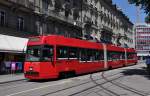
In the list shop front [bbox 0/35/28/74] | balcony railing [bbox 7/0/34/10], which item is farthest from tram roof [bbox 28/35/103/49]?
balcony railing [bbox 7/0/34/10]

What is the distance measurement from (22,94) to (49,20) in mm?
26068

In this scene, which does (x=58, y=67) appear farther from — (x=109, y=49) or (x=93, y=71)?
(x=109, y=49)

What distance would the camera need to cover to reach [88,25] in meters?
56.2

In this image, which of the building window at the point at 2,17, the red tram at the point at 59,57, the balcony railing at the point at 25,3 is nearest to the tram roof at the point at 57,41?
the red tram at the point at 59,57

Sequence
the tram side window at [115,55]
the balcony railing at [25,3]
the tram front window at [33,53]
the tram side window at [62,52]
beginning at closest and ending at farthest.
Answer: the tram front window at [33,53], the tram side window at [62,52], the balcony railing at [25,3], the tram side window at [115,55]

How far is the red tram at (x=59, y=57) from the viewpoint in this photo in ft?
69.2

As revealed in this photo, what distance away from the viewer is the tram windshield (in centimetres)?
2103

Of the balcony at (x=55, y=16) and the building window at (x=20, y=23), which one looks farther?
the balcony at (x=55, y=16)

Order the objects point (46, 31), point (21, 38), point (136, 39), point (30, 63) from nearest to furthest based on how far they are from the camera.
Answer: point (30, 63) → point (21, 38) → point (46, 31) → point (136, 39)

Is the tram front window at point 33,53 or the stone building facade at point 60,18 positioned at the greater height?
the stone building facade at point 60,18

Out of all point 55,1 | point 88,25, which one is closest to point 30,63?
point 55,1

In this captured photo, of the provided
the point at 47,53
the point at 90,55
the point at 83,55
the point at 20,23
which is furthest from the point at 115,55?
the point at 47,53

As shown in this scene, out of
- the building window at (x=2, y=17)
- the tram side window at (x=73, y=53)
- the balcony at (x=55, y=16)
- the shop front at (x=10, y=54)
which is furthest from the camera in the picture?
the balcony at (x=55, y=16)

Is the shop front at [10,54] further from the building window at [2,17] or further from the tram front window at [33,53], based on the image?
the tram front window at [33,53]
